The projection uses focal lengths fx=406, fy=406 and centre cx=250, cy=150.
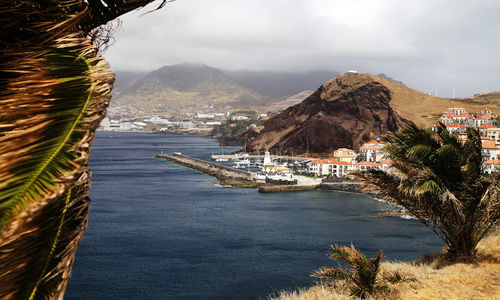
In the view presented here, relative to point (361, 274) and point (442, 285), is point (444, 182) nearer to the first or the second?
point (442, 285)

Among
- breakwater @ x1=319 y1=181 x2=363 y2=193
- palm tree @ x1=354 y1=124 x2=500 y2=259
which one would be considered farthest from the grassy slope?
palm tree @ x1=354 y1=124 x2=500 y2=259

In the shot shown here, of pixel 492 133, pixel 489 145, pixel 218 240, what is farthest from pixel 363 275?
pixel 492 133

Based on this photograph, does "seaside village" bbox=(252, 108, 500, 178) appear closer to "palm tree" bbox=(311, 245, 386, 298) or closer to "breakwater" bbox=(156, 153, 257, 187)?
"breakwater" bbox=(156, 153, 257, 187)

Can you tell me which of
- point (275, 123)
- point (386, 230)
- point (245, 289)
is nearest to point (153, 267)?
point (245, 289)

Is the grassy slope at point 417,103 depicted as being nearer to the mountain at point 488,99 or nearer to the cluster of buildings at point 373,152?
the cluster of buildings at point 373,152

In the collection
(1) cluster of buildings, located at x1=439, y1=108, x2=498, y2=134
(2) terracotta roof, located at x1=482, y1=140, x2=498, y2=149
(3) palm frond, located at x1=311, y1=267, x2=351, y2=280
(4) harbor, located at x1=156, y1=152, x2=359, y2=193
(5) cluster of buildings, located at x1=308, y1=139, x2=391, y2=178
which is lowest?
(4) harbor, located at x1=156, y1=152, x2=359, y2=193
